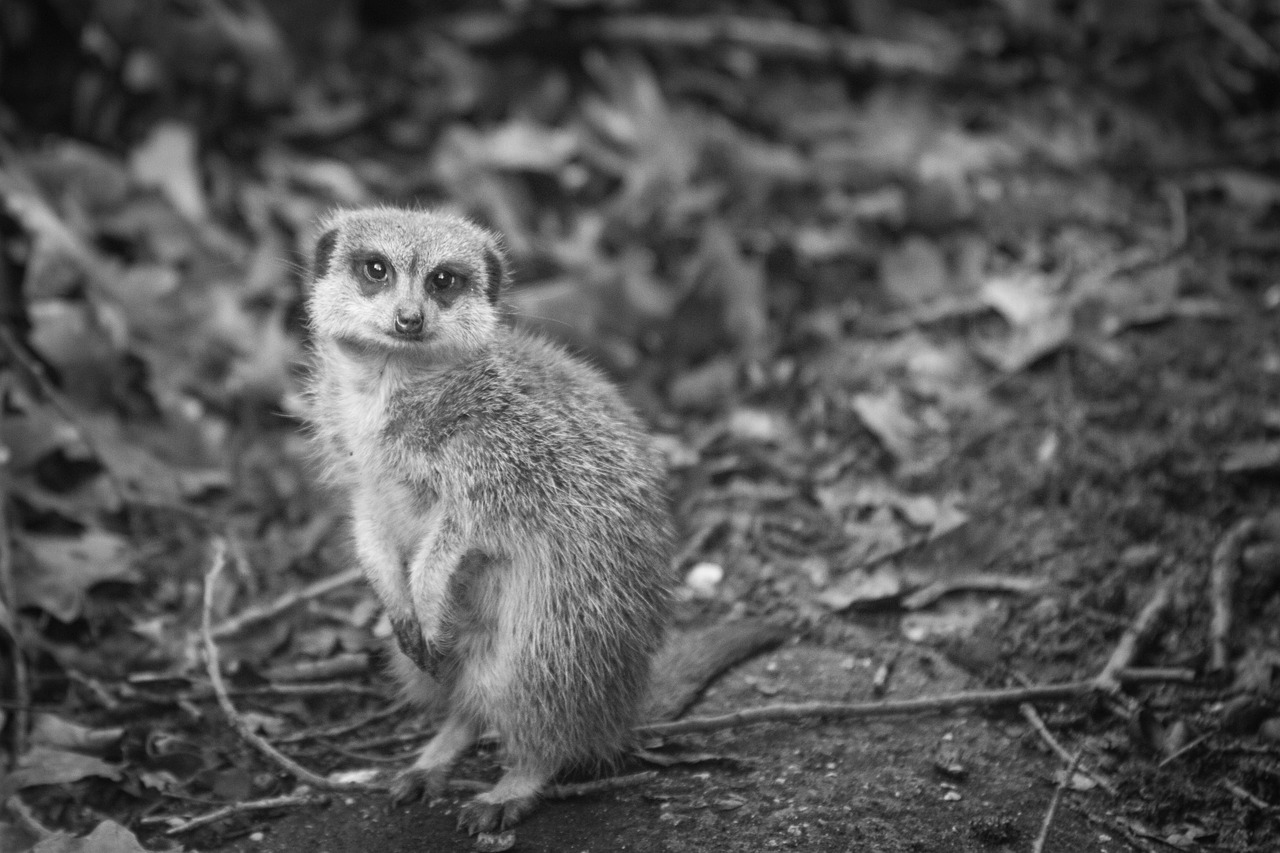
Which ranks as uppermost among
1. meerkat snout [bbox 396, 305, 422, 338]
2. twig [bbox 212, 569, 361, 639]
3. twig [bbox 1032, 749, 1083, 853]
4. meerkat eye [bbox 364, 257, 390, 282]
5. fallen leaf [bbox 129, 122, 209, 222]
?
fallen leaf [bbox 129, 122, 209, 222]

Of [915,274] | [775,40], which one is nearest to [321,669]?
[915,274]

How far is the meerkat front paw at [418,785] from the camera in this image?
177 inches

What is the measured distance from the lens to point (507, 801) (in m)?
4.34

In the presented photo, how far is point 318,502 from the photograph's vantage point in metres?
6.47

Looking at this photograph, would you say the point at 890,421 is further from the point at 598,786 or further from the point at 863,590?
the point at 598,786

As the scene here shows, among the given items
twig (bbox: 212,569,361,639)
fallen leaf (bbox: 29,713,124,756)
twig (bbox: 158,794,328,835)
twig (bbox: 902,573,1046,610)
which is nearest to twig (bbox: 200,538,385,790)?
twig (bbox: 158,794,328,835)

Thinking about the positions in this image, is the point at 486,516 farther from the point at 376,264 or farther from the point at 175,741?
the point at 175,741

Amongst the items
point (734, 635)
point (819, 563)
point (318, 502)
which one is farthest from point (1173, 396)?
point (318, 502)

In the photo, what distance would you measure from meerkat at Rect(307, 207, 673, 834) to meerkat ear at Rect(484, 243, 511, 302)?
0.5 inches

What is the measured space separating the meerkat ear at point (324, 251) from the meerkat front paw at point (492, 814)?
199 centimetres

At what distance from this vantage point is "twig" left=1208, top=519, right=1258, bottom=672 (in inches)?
201

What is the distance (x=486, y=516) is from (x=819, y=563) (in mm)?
2195

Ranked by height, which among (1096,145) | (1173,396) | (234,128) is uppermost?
(234,128)

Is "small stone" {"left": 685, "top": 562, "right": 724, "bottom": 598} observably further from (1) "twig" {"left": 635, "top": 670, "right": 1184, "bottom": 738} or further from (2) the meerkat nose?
(2) the meerkat nose
